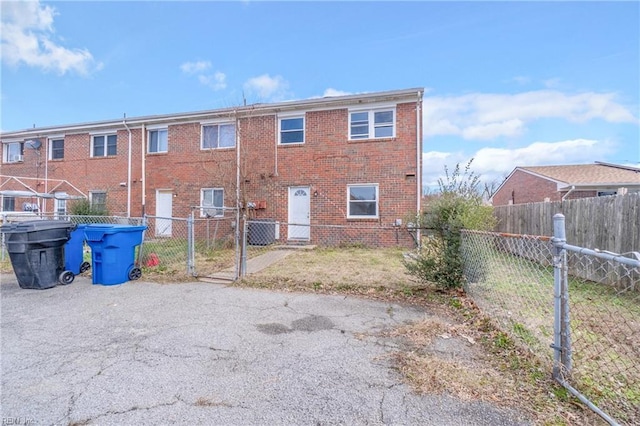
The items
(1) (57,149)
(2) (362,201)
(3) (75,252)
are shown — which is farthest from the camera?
(1) (57,149)

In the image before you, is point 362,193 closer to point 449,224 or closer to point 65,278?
point 449,224

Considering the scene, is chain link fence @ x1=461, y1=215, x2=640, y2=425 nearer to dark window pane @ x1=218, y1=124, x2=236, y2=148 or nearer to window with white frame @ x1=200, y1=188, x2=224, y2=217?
window with white frame @ x1=200, y1=188, x2=224, y2=217

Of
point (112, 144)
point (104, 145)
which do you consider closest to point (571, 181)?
point (112, 144)

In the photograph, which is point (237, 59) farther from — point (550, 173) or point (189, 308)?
point (550, 173)

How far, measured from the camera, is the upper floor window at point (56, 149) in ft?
52.9

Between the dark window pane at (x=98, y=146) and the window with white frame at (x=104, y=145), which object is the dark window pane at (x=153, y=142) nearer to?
the window with white frame at (x=104, y=145)

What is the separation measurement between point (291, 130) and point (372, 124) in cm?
332

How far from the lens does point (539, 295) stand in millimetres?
5461

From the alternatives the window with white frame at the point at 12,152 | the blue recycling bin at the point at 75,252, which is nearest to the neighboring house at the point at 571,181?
the blue recycling bin at the point at 75,252

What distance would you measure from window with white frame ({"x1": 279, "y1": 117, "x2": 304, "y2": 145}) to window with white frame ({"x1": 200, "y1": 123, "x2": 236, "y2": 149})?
224 cm

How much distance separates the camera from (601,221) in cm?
658

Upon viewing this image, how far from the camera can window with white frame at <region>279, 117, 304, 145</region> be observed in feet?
42.3

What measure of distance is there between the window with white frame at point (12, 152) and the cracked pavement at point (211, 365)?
1660cm

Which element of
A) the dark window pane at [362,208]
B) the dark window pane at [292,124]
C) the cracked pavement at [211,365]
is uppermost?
the dark window pane at [292,124]
